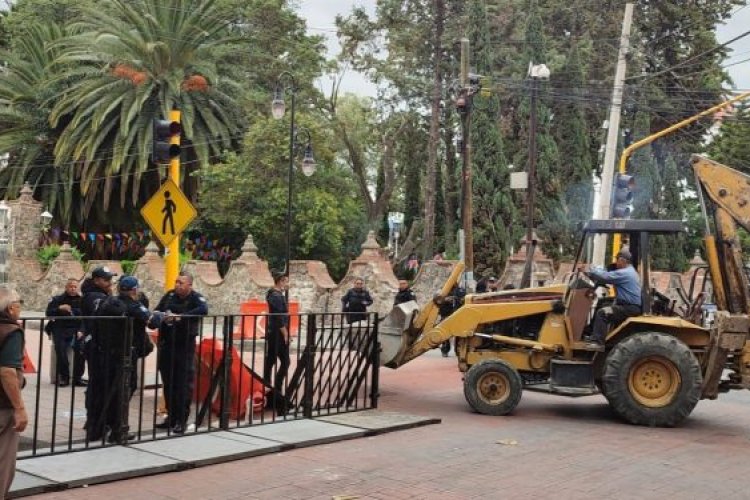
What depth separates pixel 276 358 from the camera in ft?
34.6

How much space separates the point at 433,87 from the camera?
135 ft

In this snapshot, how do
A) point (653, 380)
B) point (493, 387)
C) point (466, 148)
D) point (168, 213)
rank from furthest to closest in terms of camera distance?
point (466, 148), point (493, 387), point (168, 213), point (653, 380)

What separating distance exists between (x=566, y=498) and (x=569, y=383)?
4.07m

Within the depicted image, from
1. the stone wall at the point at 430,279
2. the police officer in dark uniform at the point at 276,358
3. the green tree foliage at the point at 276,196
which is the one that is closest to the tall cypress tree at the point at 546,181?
the green tree foliage at the point at 276,196

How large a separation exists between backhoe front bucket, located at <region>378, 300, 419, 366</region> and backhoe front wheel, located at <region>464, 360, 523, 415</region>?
1275 mm

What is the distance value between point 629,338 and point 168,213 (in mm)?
6376

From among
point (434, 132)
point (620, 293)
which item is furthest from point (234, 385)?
point (434, 132)

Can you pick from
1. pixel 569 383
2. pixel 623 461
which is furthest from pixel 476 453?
pixel 569 383

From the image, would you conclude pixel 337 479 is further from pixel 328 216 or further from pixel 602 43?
pixel 602 43

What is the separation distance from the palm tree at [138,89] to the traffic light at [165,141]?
25216 millimetres

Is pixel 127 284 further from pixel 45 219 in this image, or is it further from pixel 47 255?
pixel 45 219

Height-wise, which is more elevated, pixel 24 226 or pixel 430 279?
pixel 24 226

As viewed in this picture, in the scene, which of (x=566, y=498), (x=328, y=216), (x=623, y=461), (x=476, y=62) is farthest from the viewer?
(x=476, y=62)

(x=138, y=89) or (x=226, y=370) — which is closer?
(x=226, y=370)
